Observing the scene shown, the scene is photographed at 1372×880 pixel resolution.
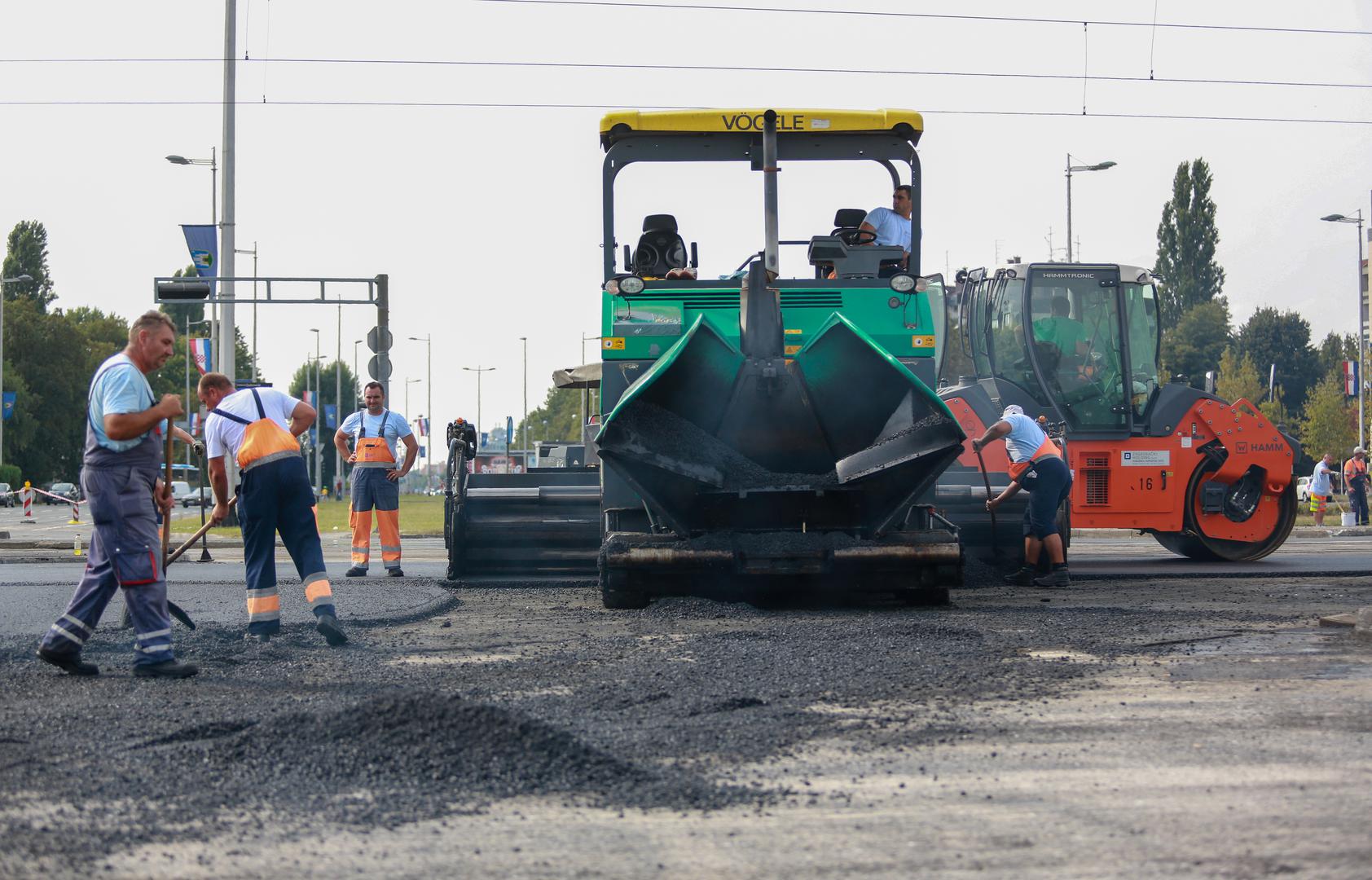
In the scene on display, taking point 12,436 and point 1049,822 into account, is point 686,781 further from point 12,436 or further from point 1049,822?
point 12,436

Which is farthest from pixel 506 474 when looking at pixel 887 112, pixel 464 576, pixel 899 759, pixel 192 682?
pixel 899 759

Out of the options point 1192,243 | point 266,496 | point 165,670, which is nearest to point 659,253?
point 266,496

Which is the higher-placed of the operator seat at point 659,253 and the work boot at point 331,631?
→ the operator seat at point 659,253

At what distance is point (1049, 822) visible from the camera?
12.5 feet

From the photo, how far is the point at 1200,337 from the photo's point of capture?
76625 mm

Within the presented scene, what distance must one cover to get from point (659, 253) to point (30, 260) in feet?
288

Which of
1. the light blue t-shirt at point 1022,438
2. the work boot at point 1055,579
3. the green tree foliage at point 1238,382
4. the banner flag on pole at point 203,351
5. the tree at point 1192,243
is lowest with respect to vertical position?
the work boot at point 1055,579

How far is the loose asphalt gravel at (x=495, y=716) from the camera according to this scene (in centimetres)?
405

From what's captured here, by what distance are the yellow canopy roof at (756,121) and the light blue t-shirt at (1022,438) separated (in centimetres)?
266

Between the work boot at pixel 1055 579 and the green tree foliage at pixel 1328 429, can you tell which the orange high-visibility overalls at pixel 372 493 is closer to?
the work boot at pixel 1055 579

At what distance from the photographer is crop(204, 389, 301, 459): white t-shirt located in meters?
8.21

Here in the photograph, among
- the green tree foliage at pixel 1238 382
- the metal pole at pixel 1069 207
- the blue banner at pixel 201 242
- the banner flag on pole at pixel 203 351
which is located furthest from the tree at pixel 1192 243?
the blue banner at pixel 201 242

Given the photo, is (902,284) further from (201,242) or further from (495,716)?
(201,242)

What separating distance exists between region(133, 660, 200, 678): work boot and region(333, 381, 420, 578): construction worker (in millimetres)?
6067
